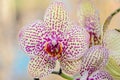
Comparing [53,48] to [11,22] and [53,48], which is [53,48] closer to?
[53,48]

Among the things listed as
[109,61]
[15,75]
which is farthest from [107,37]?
[15,75]

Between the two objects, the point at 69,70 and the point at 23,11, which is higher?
the point at 23,11

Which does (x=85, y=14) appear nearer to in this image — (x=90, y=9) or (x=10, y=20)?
(x=90, y=9)

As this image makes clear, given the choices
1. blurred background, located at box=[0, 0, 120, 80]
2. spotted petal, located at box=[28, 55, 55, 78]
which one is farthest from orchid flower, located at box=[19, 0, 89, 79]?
blurred background, located at box=[0, 0, 120, 80]

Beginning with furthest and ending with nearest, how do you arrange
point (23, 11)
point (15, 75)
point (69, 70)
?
point (23, 11) → point (15, 75) → point (69, 70)

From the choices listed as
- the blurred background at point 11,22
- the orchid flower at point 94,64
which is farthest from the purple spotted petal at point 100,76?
the blurred background at point 11,22

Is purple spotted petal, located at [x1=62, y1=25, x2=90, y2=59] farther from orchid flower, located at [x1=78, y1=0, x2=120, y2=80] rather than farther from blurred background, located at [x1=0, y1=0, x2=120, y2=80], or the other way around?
blurred background, located at [x1=0, y1=0, x2=120, y2=80]
